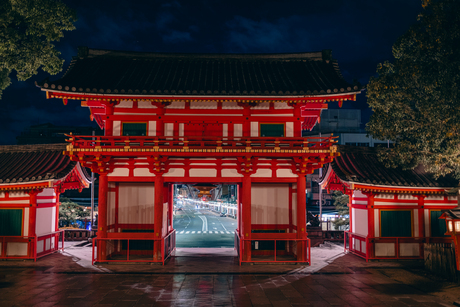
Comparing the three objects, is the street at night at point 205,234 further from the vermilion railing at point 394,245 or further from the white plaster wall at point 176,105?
the white plaster wall at point 176,105

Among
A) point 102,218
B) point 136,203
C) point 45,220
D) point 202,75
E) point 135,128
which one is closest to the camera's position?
point 102,218

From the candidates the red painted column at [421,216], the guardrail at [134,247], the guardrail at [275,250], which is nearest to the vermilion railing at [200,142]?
the guardrail at [134,247]

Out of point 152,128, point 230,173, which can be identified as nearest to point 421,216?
point 230,173

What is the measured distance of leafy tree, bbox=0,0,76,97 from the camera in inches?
726

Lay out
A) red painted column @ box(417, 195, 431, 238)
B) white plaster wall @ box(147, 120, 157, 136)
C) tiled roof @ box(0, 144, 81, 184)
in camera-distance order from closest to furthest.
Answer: tiled roof @ box(0, 144, 81, 184) → white plaster wall @ box(147, 120, 157, 136) → red painted column @ box(417, 195, 431, 238)

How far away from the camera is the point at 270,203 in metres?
18.4

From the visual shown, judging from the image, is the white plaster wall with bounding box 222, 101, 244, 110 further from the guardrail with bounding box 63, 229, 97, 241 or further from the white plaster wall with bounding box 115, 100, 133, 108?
the guardrail with bounding box 63, 229, 97, 241

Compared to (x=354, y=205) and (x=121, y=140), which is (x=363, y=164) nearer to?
(x=354, y=205)

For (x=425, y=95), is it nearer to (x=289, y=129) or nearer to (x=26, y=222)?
(x=289, y=129)

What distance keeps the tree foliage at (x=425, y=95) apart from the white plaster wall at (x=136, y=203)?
13.7 metres

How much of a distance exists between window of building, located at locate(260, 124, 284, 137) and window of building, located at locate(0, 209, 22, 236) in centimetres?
1402

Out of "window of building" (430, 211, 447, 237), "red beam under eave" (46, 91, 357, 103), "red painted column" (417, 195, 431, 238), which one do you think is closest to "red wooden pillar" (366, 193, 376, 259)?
"red painted column" (417, 195, 431, 238)

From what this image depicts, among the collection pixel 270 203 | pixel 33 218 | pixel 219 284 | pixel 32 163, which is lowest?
pixel 219 284

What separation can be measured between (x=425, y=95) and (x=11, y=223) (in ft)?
76.5
